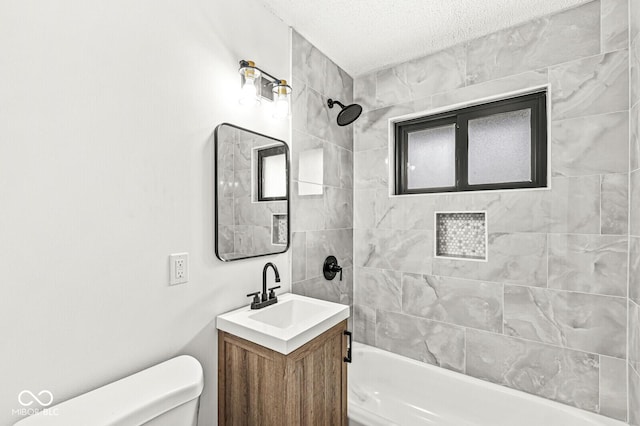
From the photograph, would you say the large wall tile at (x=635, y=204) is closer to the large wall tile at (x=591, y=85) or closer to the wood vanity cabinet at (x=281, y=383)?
the large wall tile at (x=591, y=85)

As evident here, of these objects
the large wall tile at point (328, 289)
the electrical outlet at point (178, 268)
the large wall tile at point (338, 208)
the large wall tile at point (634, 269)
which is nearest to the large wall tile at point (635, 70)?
the large wall tile at point (634, 269)

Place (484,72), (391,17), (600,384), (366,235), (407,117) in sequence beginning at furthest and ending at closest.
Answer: (366,235) < (407,117) < (484,72) < (391,17) < (600,384)

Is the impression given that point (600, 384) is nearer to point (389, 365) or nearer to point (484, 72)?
point (389, 365)

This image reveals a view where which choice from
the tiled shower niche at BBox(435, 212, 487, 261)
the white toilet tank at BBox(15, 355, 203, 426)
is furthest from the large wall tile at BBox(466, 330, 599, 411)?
the white toilet tank at BBox(15, 355, 203, 426)

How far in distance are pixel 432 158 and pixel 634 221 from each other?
1.18m

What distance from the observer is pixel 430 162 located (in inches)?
90.5

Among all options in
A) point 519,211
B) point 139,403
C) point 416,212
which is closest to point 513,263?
point 519,211

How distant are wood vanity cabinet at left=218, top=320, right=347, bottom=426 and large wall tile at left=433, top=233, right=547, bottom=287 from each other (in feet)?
3.48

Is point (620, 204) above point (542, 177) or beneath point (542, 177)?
beneath

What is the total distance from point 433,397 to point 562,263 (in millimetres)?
1218

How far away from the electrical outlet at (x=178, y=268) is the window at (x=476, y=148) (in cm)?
170

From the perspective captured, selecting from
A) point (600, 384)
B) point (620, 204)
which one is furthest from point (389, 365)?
point (620, 204)

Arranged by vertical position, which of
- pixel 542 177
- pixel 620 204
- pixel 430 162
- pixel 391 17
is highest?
pixel 391 17

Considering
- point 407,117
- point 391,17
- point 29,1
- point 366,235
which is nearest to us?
point 29,1
